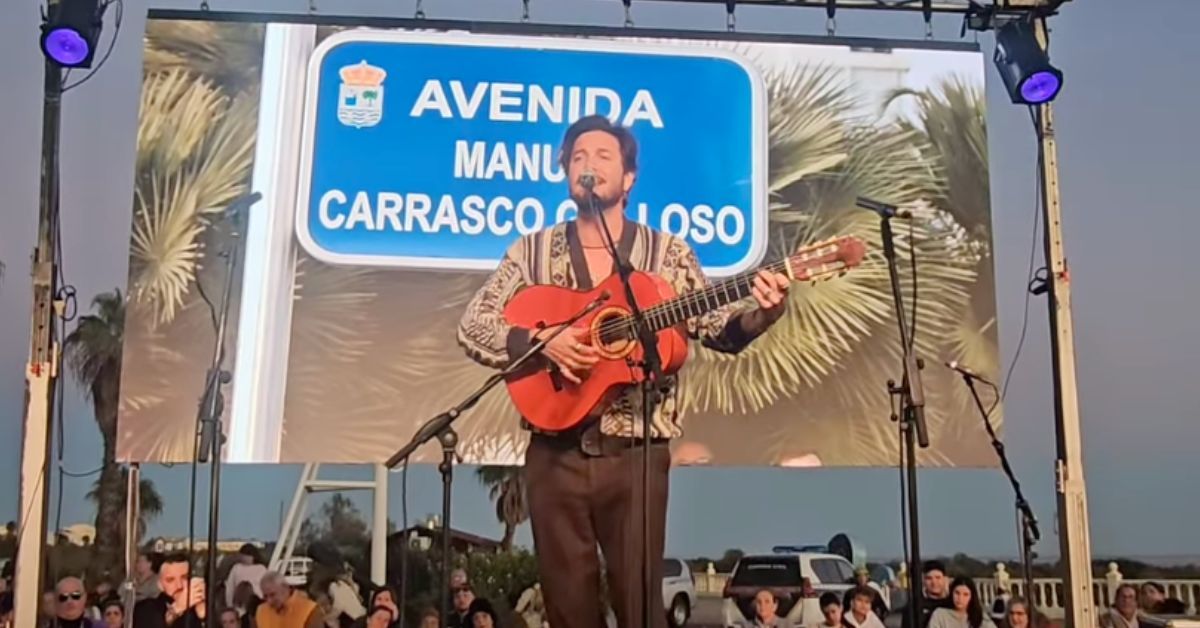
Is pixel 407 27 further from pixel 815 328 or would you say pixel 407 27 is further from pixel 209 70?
pixel 815 328

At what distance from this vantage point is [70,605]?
190 inches

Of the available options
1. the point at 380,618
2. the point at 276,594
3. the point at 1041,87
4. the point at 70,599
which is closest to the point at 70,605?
the point at 70,599

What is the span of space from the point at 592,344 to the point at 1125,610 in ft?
9.15

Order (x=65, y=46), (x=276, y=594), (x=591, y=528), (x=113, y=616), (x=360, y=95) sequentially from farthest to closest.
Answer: (x=360, y=95) < (x=276, y=594) < (x=113, y=616) < (x=591, y=528) < (x=65, y=46)

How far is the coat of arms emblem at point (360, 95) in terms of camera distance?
4.95 meters

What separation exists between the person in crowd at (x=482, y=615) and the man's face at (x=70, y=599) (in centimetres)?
162

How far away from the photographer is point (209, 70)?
4898mm

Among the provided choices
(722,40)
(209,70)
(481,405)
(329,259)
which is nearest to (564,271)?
(481,405)

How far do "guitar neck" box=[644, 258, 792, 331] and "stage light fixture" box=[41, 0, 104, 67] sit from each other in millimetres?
2381

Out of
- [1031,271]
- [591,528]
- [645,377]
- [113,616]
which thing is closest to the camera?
[645,377]

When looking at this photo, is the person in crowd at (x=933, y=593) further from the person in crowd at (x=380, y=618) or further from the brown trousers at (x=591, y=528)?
the person in crowd at (x=380, y=618)

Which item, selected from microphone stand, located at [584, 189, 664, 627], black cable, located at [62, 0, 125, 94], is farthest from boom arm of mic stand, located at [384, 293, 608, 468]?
black cable, located at [62, 0, 125, 94]

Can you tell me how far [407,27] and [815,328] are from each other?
2220 mm

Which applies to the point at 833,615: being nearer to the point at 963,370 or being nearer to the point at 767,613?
the point at 767,613
